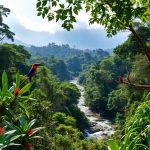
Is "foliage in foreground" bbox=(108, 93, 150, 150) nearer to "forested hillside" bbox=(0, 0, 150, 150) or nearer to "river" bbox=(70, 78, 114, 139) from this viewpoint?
"forested hillside" bbox=(0, 0, 150, 150)

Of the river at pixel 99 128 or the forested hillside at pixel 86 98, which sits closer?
the forested hillside at pixel 86 98

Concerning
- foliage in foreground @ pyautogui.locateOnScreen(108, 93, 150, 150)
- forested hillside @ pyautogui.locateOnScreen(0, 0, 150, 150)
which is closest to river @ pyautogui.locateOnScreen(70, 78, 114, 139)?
forested hillside @ pyautogui.locateOnScreen(0, 0, 150, 150)

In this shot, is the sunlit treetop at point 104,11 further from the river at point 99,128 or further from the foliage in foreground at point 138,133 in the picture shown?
the river at point 99,128

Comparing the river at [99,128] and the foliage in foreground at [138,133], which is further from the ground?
the foliage in foreground at [138,133]

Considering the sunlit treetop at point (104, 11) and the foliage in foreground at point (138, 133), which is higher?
the sunlit treetop at point (104, 11)

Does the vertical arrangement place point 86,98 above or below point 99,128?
above

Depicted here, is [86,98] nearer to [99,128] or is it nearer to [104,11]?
[99,128]

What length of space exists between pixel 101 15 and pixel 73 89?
4858 centimetres

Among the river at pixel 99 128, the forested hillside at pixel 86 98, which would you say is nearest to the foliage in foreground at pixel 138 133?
the forested hillside at pixel 86 98

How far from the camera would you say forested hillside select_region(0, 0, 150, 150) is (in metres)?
3.39

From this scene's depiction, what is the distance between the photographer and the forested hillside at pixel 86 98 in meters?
3.39

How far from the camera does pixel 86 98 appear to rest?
59.2 meters

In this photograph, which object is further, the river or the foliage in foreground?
the river

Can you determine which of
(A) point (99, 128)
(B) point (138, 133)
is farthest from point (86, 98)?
(B) point (138, 133)
